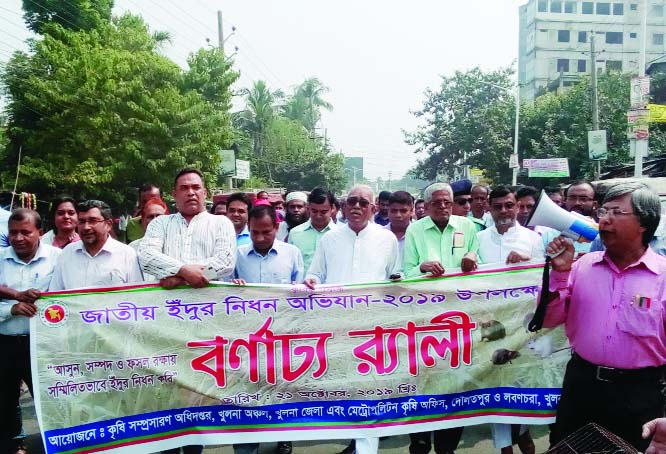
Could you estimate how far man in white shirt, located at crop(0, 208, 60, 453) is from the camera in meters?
4.01

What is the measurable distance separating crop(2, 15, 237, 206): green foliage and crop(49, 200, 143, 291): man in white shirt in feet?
50.2

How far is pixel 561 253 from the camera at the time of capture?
8.94ft

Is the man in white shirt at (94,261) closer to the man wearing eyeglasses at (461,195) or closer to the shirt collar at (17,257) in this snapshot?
the shirt collar at (17,257)

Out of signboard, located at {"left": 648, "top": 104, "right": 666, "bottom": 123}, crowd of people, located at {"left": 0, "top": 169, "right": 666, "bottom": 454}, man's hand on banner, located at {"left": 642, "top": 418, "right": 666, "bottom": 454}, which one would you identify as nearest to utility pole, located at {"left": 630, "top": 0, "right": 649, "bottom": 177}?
signboard, located at {"left": 648, "top": 104, "right": 666, "bottom": 123}

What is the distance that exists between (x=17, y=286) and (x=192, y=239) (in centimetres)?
129

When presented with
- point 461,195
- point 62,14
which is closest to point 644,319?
point 461,195

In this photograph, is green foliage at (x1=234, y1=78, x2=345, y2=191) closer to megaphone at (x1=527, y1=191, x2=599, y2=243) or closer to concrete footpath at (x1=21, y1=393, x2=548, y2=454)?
concrete footpath at (x1=21, y1=393, x2=548, y2=454)

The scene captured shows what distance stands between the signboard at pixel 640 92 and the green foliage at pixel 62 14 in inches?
730

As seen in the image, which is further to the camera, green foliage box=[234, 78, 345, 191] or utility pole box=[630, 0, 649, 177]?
green foliage box=[234, 78, 345, 191]

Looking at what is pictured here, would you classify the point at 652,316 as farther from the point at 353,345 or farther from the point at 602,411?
the point at 353,345

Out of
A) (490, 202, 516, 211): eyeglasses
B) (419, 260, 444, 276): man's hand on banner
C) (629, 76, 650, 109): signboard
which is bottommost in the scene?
(419, 260, 444, 276): man's hand on banner

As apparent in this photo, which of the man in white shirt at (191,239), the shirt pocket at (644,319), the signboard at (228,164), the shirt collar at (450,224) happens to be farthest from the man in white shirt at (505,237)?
the signboard at (228,164)

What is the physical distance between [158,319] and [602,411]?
2.56 meters

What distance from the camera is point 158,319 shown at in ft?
12.2
